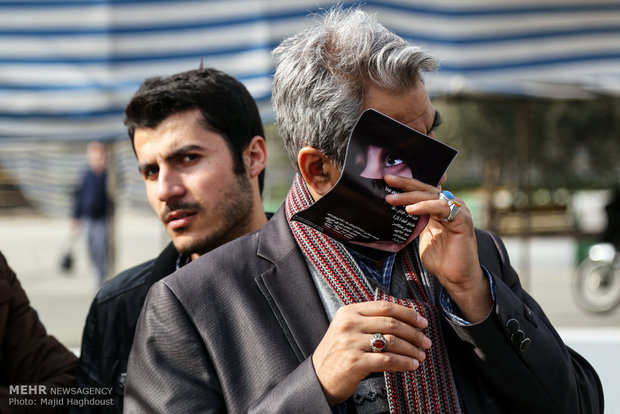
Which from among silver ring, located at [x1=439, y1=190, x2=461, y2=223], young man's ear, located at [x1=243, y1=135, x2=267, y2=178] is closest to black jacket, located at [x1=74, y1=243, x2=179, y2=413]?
young man's ear, located at [x1=243, y1=135, x2=267, y2=178]

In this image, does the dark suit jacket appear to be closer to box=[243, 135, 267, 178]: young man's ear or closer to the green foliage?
box=[243, 135, 267, 178]: young man's ear

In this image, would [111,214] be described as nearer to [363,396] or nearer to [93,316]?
[93,316]

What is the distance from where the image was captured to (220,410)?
1.48m

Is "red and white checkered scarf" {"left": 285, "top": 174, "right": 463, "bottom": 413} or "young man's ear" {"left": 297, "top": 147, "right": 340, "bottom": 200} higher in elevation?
"young man's ear" {"left": 297, "top": 147, "right": 340, "bottom": 200}

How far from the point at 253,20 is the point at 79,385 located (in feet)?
9.11

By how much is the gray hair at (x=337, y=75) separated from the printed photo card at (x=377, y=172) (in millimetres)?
125

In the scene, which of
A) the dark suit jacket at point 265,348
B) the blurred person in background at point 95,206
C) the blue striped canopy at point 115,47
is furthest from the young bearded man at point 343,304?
the blurred person in background at point 95,206

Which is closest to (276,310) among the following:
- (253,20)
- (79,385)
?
(79,385)

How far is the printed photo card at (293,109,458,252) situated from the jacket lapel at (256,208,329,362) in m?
0.17

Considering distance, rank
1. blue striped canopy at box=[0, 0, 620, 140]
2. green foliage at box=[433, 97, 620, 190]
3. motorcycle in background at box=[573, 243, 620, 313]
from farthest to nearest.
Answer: green foliage at box=[433, 97, 620, 190] → motorcycle in background at box=[573, 243, 620, 313] → blue striped canopy at box=[0, 0, 620, 140]

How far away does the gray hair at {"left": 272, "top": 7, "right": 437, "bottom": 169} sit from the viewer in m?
1.50

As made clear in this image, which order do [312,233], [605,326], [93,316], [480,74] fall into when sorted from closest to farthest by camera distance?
[312,233]
[93,316]
[480,74]
[605,326]

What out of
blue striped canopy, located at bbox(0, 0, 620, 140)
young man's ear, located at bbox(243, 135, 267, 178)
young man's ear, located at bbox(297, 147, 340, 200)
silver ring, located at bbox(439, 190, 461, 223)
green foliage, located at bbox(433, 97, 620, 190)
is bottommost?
silver ring, located at bbox(439, 190, 461, 223)

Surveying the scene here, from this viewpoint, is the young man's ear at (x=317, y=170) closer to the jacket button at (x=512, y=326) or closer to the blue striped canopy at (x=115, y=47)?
the jacket button at (x=512, y=326)
